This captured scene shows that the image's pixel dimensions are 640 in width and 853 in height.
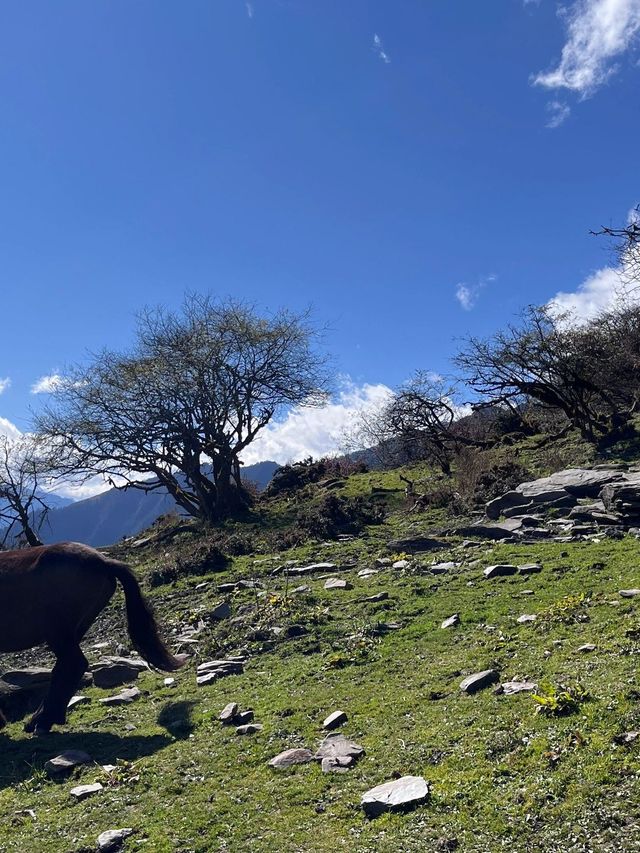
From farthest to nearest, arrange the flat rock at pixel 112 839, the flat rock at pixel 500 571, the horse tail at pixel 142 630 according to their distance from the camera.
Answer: the flat rock at pixel 500 571, the horse tail at pixel 142 630, the flat rock at pixel 112 839

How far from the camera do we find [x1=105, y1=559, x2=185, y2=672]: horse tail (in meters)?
8.54

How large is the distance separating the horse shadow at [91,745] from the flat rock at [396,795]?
2.73 m

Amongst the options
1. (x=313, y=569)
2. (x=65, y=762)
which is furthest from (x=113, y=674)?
(x=313, y=569)

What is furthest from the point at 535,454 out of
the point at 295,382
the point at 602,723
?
the point at 602,723

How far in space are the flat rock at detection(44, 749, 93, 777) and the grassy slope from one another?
0.12m

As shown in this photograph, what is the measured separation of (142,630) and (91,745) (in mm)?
1760

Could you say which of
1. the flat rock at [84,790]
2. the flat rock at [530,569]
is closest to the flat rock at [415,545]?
the flat rock at [530,569]

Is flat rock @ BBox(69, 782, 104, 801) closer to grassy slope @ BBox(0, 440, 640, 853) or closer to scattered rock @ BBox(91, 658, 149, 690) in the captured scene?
grassy slope @ BBox(0, 440, 640, 853)

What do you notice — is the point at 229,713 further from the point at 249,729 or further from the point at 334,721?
the point at 334,721

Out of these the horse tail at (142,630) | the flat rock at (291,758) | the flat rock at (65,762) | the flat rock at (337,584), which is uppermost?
the horse tail at (142,630)

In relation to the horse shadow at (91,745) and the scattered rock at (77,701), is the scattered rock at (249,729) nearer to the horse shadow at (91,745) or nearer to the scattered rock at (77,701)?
the horse shadow at (91,745)

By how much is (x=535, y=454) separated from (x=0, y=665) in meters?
15.8

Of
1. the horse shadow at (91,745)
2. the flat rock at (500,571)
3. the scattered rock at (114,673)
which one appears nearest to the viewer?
the horse shadow at (91,745)

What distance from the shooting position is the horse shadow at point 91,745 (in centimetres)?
645
